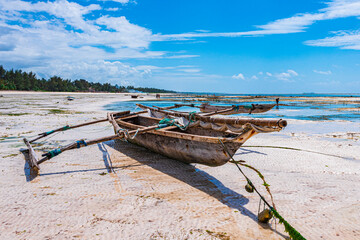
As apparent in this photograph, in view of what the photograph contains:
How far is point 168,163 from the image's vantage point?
610 centimetres

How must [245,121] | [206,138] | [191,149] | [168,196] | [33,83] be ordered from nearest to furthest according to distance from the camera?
Result: [168,196]
[206,138]
[245,121]
[191,149]
[33,83]

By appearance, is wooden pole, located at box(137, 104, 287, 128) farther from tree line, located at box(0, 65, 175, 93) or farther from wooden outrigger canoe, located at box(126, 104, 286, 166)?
tree line, located at box(0, 65, 175, 93)

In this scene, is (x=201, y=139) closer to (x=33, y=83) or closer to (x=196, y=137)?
(x=196, y=137)

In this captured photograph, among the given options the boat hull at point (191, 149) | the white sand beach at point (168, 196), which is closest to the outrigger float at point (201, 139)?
the boat hull at point (191, 149)

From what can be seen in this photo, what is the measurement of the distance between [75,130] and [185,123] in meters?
6.20

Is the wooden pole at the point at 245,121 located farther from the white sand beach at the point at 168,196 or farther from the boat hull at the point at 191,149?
the white sand beach at the point at 168,196

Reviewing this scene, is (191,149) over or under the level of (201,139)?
under

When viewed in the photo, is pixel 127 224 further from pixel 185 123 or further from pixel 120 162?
pixel 185 123

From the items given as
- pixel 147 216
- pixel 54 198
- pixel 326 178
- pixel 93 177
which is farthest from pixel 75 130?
pixel 326 178

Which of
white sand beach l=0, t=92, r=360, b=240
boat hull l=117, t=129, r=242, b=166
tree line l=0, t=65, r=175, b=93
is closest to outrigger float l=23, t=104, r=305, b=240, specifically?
boat hull l=117, t=129, r=242, b=166

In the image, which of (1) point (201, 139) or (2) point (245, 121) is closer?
(1) point (201, 139)

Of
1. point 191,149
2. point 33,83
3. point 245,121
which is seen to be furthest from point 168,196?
point 33,83

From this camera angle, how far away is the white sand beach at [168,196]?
10.6 ft

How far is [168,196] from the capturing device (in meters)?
4.25
